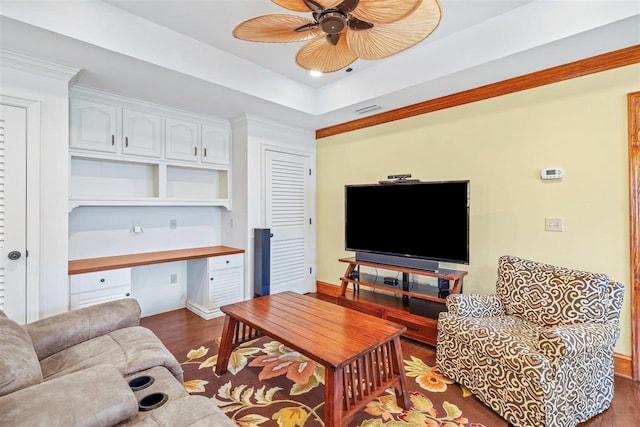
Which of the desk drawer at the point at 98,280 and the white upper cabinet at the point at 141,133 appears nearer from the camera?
the desk drawer at the point at 98,280

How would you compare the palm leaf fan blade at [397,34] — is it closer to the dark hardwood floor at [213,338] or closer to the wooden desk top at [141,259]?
the dark hardwood floor at [213,338]

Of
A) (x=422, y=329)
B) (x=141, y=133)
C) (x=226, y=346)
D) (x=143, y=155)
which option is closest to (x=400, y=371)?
(x=422, y=329)

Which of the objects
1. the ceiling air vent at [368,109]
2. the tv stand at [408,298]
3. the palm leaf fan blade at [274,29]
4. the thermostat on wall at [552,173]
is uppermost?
the ceiling air vent at [368,109]

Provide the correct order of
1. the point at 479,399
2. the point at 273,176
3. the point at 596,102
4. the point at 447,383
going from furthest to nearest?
the point at 273,176 → the point at 596,102 → the point at 447,383 → the point at 479,399

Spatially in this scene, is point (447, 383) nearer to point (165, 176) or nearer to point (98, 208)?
point (165, 176)

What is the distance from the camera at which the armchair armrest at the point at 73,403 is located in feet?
3.15

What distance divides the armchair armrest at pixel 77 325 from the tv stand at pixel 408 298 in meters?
2.07

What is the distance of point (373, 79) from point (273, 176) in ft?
5.83

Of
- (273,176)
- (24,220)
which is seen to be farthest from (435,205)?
(24,220)

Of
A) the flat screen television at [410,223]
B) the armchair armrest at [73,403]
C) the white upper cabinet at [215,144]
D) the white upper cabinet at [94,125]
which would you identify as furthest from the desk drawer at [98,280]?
the flat screen television at [410,223]

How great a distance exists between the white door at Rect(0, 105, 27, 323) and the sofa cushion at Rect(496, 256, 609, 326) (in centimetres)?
380

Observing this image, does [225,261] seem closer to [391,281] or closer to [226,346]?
[226,346]

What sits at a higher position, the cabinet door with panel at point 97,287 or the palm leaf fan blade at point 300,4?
the palm leaf fan blade at point 300,4

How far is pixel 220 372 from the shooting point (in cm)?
234
